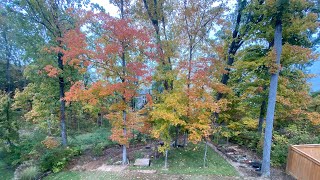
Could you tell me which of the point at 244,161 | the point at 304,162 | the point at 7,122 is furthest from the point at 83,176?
the point at 304,162

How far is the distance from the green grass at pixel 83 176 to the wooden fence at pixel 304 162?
7.41 m

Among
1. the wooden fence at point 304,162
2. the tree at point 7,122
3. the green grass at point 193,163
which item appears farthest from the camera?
the tree at point 7,122

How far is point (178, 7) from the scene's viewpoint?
9562mm

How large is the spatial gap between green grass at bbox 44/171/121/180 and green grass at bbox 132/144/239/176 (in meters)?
1.90

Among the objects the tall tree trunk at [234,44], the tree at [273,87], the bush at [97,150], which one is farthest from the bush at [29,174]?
the tall tree trunk at [234,44]

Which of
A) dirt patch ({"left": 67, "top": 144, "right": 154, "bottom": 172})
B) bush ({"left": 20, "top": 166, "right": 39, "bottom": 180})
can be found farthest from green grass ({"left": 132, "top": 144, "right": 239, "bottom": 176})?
bush ({"left": 20, "top": 166, "right": 39, "bottom": 180})

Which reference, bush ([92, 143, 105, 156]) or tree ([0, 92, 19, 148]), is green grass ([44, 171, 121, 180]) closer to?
bush ([92, 143, 105, 156])

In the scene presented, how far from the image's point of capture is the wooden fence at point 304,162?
6604 mm

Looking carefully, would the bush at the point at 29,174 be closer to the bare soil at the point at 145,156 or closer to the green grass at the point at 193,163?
the bare soil at the point at 145,156

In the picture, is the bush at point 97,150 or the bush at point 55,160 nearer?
the bush at point 55,160

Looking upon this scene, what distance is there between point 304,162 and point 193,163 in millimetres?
4463

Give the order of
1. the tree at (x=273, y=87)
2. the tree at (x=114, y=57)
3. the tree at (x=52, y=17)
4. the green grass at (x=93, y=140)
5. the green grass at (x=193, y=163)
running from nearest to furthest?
the tree at (x=273, y=87) → the tree at (x=114, y=57) → the green grass at (x=193, y=163) → the tree at (x=52, y=17) → the green grass at (x=93, y=140)

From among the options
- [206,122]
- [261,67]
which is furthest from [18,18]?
[261,67]

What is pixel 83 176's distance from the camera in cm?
775
